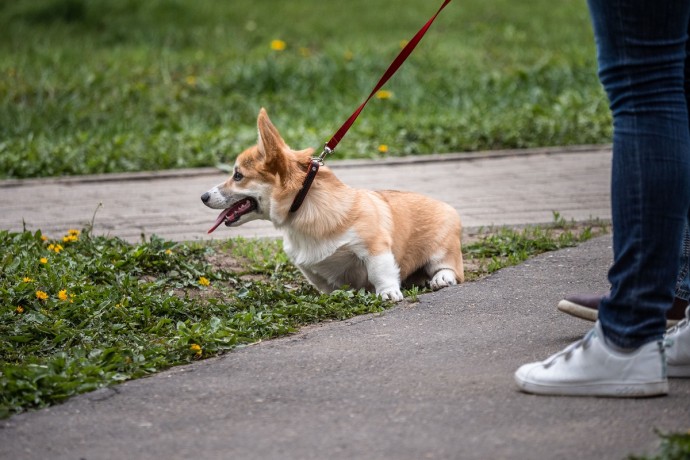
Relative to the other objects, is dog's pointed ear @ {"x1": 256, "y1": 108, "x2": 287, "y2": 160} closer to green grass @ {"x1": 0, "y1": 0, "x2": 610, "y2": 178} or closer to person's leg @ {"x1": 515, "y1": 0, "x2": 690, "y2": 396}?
person's leg @ {"x1": 515, "y1": 0, "x2": 690, "y2": 396}

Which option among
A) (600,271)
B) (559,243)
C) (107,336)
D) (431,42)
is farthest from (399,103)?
(107,336)

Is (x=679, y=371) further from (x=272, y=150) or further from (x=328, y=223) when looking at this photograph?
(x=272, y=150)

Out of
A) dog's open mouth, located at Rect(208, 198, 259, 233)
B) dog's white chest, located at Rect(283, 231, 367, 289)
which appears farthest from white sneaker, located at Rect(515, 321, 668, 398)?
dog's open mouth, located at Rect(208, 198, 259, 233)

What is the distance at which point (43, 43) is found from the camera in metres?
13.7

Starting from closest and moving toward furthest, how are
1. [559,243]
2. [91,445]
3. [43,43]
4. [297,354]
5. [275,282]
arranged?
[91,445] → [297,354] → [275,282] → [559,243] → [43,43]

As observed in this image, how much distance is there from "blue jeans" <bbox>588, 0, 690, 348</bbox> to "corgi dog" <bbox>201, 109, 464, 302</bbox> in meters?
1.82

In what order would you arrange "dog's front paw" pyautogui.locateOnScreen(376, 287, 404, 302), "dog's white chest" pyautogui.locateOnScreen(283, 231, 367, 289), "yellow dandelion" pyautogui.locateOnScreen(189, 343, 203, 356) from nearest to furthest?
1. "yellow dandelion" pyautogui.locateOnScreen(189, 343, 203, 356)
2. "dog's front paw" pyautogui.locateOnScreen(376, 287, 404, 302)
3. "dog's white chest" pyautogui.locateOnScreen(283, 231, 367, 289)

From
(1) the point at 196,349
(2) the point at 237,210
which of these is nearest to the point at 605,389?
(1) the point at 196,349

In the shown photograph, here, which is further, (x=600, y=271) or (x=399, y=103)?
(x=399, y=103)

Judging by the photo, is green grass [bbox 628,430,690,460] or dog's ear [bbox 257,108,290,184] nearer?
green grass [bbox 628,430,690,460]

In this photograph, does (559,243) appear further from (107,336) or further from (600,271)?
(107,336)

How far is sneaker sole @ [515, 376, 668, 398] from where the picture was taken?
314 centimetres

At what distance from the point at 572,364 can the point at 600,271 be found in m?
2.09

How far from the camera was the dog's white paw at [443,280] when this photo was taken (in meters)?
5.09
